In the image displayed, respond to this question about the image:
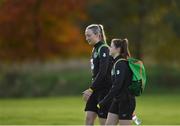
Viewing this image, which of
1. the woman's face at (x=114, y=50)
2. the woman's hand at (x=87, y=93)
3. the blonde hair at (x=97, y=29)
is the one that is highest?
the blonde hair at (x=97, y=29)

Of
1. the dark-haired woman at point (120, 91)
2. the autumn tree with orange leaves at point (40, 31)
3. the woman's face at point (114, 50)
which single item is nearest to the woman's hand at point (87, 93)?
the dark-haired woman at point (120, 91)

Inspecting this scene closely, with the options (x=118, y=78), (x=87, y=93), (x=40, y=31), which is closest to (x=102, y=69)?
(x=87, y=93)

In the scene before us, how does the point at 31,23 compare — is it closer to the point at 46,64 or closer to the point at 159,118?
the point at 46,64

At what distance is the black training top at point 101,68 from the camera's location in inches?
509

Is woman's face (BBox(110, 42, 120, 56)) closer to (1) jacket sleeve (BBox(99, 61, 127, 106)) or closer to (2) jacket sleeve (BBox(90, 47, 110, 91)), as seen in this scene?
(1) jacket sleeve (BBox(99, 61, 127, 106))

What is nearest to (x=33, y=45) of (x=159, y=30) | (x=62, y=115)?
(x=159, y=30)

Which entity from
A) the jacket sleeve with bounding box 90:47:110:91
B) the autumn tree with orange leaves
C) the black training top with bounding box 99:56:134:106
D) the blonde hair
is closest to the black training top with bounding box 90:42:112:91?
the jacket sleeve with bounding box 90:47:110:91

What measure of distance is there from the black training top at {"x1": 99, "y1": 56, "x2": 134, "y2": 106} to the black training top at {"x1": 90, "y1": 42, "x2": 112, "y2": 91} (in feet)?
2.41

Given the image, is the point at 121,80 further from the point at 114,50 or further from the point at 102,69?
the point at 102,69

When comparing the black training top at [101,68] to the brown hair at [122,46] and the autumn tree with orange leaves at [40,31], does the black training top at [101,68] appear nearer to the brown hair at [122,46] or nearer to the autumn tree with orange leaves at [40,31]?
the brown hair at [122,46]

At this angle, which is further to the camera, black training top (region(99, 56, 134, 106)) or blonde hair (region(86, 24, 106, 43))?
blonde hair (region(86, 24, 106, 43))

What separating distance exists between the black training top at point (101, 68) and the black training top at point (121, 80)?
73 centimetres

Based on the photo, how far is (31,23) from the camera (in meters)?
44.5

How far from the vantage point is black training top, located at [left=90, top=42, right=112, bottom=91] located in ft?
42.4
